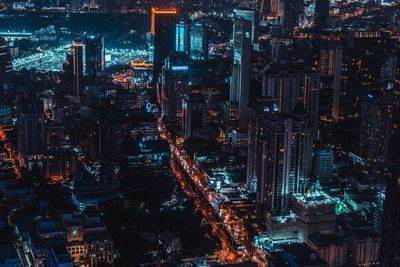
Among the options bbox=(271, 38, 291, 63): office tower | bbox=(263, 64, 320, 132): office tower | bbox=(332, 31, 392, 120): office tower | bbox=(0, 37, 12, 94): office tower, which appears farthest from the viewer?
bbox=(271, 38, 291, 63): office tower

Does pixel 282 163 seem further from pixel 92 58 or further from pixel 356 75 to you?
pixel 92 58

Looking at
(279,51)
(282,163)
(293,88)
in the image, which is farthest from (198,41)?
(282,163)

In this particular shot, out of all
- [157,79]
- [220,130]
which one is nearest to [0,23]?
[157,79]

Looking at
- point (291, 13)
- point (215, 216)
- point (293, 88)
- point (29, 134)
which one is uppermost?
point (291, 13)

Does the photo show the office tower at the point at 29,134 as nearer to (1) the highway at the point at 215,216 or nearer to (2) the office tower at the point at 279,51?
(1) the highway at the point at 215,216

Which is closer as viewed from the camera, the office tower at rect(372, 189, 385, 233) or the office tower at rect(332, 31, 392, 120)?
the office tower at rect(372, 189, 385, 233)

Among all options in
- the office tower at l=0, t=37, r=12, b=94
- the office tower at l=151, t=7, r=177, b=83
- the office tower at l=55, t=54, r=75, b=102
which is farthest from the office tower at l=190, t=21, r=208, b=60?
the office tower at l=0, t=37, r=12, b=94

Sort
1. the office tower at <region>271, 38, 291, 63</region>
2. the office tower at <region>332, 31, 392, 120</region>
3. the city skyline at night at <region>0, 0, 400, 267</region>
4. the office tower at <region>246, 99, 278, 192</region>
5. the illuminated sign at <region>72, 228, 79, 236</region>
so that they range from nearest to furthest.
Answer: the city skyline at night at <region>0, 0, 400, 267</region> < the illuminated sign at <region>72, 228, 79, 236</region> < the office tower at <region>246, 99, 278, 192</region> < the office tower at <region>332, 31, 392, 120</region> < the office tower at <region>271, 38, 291, 63</region>

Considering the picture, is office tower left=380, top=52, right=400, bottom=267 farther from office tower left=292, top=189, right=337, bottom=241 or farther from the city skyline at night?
office tower left=292, top=189, right=337, bottom=241
